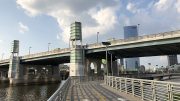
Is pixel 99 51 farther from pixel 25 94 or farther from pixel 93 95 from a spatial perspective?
pixel 93 95

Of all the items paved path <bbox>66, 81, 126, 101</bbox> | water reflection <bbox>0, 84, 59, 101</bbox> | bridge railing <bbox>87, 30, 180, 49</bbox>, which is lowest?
water reflection <bbox>0, 84, 59, 101</bbox>

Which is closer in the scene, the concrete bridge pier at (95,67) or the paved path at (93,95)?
the paved path at (93,95)

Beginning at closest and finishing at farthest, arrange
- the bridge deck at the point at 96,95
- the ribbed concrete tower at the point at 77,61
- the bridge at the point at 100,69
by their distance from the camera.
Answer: the bridge at the point at 100,69
the bridge deck at the point at 96,95
the ribbed concrete tower at the point at 77,61

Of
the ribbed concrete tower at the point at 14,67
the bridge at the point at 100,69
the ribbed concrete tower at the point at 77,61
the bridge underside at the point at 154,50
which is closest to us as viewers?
the bridge at the point at 100,69

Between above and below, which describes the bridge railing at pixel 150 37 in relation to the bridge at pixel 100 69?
above

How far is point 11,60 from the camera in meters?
109

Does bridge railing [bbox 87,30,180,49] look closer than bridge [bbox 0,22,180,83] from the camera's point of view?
Yes

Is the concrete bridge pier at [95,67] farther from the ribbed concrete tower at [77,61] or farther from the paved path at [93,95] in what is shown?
the paved path at [93,95]

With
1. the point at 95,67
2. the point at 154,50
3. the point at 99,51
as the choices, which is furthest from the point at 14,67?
the point at 154,50

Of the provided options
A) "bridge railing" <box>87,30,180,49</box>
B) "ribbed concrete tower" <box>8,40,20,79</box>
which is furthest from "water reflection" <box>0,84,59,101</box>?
"ribbed concrete tower" <box>8,40,20,79</box>

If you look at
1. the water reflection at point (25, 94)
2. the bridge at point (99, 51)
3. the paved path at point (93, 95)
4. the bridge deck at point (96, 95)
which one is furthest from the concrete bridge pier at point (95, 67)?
the paved path at point (93, 95)

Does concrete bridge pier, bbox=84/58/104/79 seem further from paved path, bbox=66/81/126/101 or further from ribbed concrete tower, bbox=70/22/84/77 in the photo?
paved path, bbox=66/81/126/101

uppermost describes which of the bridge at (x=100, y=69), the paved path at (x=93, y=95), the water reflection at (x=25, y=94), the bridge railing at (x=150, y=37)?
the bridge railing at (x=150, y=37)

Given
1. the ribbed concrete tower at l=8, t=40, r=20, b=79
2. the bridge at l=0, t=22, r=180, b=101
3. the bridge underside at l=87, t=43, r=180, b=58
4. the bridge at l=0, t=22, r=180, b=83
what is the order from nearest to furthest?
the bridge at l=0, t=22, r=180, b=101, the bridge at l=0, t=22, r=180, b=83, the bridge underside at l=87, t=43, r=180, b=58, the ribbed concrete tower at l=8, t=40, r=20, b=79
